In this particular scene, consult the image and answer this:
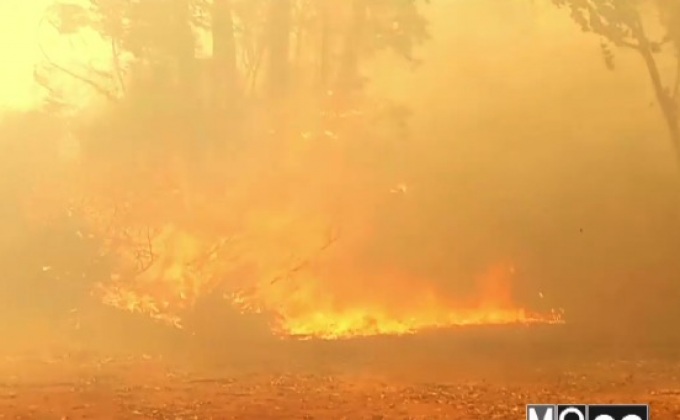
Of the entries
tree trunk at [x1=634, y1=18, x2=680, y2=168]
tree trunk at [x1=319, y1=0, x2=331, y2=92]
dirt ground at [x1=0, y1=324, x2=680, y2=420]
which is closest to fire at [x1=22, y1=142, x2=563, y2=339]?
dirt ground at [x1=0, y1=324, x2=680, y2=420]

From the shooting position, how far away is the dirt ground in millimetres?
3809

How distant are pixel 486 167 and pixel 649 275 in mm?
974

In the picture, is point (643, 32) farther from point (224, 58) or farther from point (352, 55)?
point (224, 58)

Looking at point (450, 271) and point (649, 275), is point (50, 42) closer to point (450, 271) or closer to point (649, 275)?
point (450, 271)

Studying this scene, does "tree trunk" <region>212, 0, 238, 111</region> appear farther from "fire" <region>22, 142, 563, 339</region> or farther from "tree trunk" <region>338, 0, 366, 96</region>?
"tree trunk" <region>338, 0, 366, 96</region>

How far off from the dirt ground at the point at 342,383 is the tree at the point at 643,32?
4.15ft

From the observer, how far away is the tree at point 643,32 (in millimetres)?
4012

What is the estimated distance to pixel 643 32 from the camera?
4.04 m

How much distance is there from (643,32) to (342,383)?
2.38 m

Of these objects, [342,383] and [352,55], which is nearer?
[342,383]

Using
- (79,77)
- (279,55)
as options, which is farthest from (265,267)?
(79,77)

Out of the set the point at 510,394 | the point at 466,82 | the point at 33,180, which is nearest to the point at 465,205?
the point at 466,82

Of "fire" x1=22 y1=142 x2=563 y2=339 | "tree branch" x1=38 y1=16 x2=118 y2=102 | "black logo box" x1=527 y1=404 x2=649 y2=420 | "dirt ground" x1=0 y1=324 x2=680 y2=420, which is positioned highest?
"tree branch" x1=38 y1=16 x2=118 y2=102

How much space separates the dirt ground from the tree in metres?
1.27
